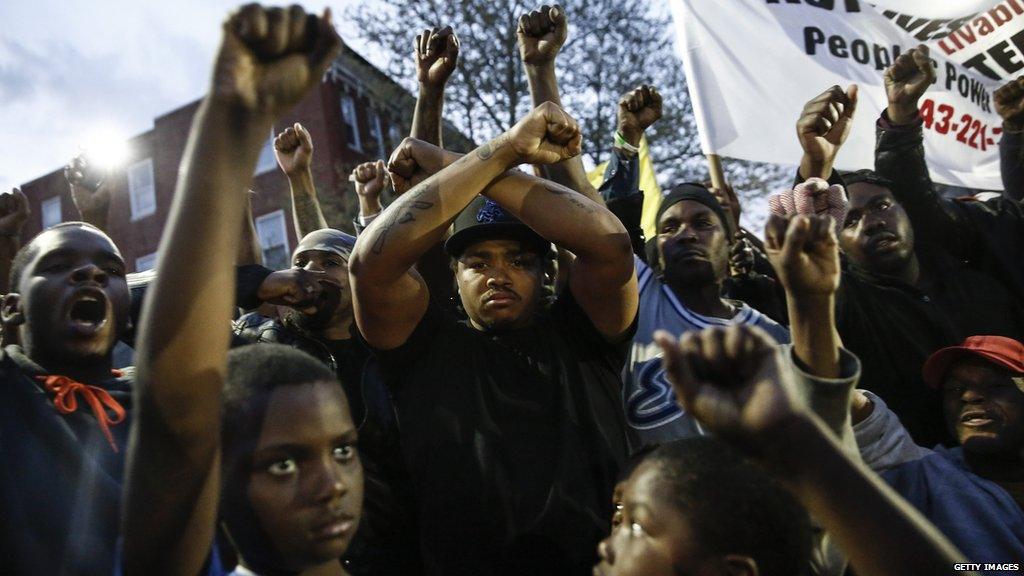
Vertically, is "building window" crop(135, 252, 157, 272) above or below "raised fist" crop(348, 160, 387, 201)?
above

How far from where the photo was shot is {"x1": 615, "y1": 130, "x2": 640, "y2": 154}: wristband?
374 cm

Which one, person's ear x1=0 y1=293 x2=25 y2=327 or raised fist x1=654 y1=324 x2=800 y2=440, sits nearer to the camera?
raised fist x1=654 y1=324 x2=800 y2=440

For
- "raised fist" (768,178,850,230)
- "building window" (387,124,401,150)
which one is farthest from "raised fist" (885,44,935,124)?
"building window" (387,124,401,150)

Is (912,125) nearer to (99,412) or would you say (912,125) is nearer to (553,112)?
(553,112)

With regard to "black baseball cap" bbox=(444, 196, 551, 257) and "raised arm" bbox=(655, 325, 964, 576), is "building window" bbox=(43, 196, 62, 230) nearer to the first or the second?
"black baseball cap" bbox=(444, 196, 551, 257)

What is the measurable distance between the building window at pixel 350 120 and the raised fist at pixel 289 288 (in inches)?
863

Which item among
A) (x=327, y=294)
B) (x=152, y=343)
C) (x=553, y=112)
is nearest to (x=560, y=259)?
(x=327, y=294)

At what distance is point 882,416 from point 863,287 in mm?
1036

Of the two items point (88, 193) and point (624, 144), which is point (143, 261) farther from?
point (624, 144)

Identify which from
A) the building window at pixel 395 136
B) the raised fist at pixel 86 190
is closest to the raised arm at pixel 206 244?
the raised fist at pixel 86 190

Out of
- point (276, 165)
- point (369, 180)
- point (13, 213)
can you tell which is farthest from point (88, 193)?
point (276, 165)

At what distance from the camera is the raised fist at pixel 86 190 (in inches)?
166

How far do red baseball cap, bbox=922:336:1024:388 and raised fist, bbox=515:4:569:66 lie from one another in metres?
1.78

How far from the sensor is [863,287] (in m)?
3.63
